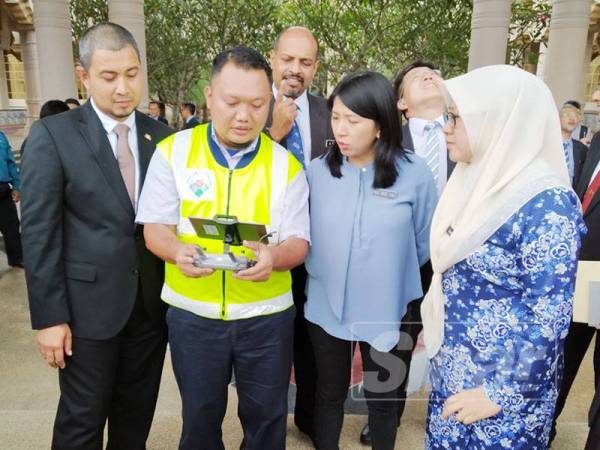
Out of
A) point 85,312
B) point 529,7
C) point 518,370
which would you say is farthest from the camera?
point 529,7

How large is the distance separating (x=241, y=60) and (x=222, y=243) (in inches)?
23.8

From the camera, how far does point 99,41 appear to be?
1643 mm

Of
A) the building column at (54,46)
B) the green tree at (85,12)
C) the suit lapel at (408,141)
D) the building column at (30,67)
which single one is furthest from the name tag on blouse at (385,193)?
the building column at (30,67)

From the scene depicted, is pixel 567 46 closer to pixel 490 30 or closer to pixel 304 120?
pixel 490 30

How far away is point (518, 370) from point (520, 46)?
1421cm

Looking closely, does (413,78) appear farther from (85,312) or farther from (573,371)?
(85,312)

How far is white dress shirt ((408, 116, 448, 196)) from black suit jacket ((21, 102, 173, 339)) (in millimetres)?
1344

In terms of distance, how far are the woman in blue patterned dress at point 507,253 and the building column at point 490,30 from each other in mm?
6193

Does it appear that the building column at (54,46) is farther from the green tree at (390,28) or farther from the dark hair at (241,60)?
the green tree at (390,28)

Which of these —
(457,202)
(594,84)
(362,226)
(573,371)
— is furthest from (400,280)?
(594,84)

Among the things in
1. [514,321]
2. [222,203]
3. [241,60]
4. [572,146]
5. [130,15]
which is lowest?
[514,321]

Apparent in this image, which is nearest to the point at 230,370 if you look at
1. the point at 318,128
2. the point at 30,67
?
the point at 318,128

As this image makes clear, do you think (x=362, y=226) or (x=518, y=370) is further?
(x=362, y=226)

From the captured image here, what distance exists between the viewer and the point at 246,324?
1687mm
